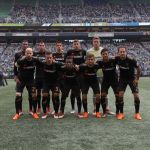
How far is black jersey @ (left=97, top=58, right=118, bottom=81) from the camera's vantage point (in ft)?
35.0

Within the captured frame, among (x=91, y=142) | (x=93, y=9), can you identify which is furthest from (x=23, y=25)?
(x=91, y=142)

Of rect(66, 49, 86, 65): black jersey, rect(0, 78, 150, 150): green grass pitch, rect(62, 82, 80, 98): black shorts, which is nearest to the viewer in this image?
rect(0, 78, 150, 150): green grass pitch

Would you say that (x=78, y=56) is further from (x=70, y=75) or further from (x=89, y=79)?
(x=89, y=79)

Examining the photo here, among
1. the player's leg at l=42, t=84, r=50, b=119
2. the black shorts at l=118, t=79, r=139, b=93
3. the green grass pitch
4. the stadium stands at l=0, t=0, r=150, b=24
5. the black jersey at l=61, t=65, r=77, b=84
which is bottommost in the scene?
the green grass pitch

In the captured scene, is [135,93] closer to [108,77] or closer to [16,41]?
[108,77]

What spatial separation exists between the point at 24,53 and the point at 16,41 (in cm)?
4791

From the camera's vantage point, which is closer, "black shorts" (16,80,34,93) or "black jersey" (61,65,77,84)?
"black shorts" (16,80,34,93)

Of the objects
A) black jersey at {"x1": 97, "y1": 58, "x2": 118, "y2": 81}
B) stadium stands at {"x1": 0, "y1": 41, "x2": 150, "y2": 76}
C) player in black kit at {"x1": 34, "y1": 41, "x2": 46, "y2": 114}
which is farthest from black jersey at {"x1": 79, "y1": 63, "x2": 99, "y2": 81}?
stadium stands at {"x1": 0, "y1": 41, "x2": 150, "y2": 76}

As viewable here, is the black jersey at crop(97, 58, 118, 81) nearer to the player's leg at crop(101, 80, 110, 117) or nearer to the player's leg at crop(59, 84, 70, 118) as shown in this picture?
the player's leg at crop(101, 80, 110, 117)

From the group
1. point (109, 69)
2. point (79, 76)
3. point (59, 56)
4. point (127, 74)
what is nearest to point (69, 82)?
point (79, 76)

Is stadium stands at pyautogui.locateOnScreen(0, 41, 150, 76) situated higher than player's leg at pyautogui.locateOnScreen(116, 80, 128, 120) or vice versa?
player's leg at pyautogui.locateOnScreen(116, 80, 128, 120)

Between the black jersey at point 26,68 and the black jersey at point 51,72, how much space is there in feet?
0.99

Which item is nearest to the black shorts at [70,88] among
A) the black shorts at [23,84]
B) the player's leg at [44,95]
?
the player's leg at [44,95]

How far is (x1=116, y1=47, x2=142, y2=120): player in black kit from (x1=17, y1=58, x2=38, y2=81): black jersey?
89.8 inches
